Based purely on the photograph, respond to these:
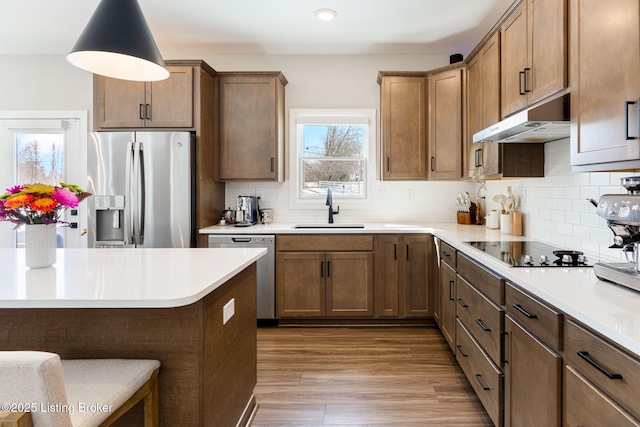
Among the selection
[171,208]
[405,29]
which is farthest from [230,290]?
[405,29]

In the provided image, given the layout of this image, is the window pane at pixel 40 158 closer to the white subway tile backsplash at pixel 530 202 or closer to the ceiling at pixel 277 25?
the ceiling at pixel 277 25

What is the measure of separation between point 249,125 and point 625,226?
3158 millimetres

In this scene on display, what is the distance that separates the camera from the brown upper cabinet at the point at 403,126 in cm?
380

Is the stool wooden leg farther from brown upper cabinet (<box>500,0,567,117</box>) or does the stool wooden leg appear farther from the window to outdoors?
the window to outdoors

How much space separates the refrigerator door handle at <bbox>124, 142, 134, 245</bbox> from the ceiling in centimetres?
120

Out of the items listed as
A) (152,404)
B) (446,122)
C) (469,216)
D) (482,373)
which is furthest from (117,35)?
(469,216)

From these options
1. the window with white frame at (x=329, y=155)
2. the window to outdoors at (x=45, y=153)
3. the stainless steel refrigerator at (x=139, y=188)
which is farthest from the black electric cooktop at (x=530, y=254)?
the window to outdoors at (x=45, y=153)

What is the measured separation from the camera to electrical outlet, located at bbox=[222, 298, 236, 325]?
66.2 inches

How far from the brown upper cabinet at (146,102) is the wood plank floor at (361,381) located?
213 centimetres

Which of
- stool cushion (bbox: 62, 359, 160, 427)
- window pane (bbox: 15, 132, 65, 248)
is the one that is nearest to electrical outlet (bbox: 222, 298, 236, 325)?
stool cushion (bbox: 62, 359, 160, 427)

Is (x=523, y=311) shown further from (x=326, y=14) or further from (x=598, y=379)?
(x=326, y=14)

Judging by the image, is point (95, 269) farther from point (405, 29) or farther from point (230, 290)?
point (405, 29)

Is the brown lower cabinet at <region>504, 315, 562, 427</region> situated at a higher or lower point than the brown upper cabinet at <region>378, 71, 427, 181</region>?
lower

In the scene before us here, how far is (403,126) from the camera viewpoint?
3.82m
